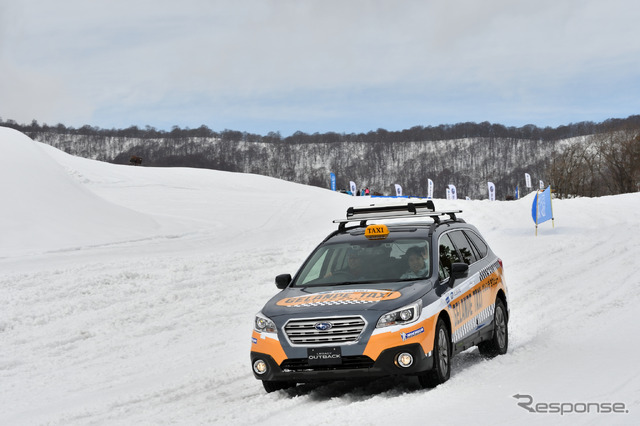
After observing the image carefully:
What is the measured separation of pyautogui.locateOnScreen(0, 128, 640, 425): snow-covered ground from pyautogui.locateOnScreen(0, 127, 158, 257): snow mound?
74 millimetres

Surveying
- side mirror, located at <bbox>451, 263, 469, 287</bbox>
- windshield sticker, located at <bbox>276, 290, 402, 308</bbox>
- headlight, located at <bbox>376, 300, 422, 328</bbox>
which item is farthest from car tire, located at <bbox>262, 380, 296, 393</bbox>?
side mirror, located at <bbox>451, 263, 469, 287</bbox>

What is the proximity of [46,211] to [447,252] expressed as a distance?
18.3m

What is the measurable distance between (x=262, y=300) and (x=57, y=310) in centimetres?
391

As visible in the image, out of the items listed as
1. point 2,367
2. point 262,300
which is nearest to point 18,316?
point 2,367

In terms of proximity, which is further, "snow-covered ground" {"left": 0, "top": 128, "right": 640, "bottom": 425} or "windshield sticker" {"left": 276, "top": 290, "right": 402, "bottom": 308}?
"windshield sticker" {"left": 276, "top": 290, "right": 402, "bottom": 308}

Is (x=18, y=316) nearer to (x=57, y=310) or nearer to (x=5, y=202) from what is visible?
(x=57, y=310)

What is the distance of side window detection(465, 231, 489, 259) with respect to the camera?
9756 mm

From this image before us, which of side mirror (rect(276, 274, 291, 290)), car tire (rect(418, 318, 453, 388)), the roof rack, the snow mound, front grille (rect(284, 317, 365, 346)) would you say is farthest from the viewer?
the snow mound

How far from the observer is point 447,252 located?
8.65 m

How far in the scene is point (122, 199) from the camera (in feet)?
144

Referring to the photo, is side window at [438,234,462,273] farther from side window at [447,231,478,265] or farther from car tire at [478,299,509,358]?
car tire at [478,299,509,358]

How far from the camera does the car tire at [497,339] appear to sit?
927 centimetres

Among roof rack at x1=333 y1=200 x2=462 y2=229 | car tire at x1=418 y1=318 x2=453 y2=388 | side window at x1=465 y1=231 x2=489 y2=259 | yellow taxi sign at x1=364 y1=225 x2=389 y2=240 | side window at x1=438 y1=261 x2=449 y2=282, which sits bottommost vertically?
car tire at x1=418 y1=318 x2=453 y2=388

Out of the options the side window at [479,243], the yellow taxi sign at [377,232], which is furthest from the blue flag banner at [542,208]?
the yellow taxi sign at [377,232]
